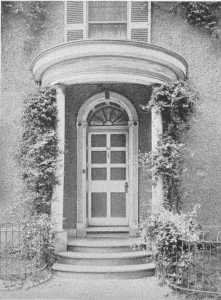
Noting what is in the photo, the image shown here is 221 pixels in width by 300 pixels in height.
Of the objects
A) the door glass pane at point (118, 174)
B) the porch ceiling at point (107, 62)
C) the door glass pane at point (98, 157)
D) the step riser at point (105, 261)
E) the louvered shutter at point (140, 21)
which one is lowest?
the step riser at point (105, 261)

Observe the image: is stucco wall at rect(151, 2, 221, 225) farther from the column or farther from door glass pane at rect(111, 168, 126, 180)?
the column

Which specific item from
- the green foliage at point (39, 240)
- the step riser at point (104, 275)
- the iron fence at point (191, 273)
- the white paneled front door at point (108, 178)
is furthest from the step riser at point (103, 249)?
the white paneled front door at point (108, 178)

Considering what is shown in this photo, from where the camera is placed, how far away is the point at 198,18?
29.7 ft

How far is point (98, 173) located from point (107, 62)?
9.26 ft

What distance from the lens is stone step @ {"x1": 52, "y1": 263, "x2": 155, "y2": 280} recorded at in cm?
682

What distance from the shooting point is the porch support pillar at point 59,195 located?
7.66 metres

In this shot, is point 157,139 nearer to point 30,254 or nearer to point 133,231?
point 133,231

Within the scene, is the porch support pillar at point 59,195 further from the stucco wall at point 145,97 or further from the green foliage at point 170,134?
the green foliage at point 170,134

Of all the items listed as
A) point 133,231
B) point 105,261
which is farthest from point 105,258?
point 133,231

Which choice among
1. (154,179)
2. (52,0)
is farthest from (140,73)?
(52,0)

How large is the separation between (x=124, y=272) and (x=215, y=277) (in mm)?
1515

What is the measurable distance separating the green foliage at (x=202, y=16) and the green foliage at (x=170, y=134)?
5.65 feet

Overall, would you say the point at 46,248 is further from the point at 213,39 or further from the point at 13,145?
the point at 213,39

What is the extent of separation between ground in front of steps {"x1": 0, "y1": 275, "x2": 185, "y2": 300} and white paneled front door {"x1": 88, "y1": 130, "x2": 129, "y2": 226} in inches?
96.8
